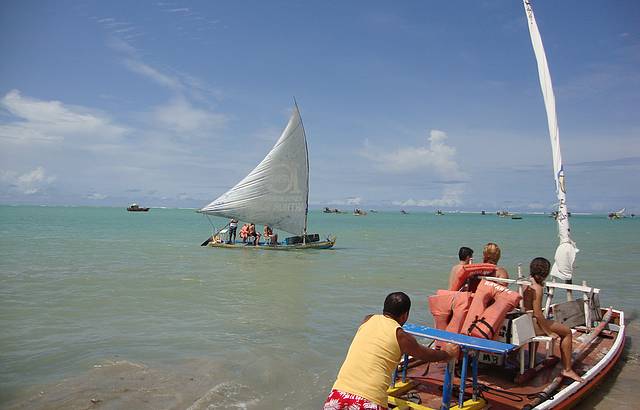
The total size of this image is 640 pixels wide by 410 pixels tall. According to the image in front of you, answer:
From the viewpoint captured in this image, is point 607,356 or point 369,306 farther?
point 369,306

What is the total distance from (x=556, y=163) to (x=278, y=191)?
23193 mm

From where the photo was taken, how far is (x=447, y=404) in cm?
487

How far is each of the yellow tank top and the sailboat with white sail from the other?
85.6 feet

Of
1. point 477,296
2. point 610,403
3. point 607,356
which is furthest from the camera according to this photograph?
point 607,356

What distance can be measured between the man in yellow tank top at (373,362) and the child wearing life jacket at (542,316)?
2.98 m

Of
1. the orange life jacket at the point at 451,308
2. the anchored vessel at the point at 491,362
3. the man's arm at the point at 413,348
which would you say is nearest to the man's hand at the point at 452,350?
the anchored vessel at the point at 491,362

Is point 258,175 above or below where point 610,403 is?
above

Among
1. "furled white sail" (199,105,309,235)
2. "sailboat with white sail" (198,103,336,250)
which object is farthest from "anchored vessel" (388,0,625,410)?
"furled white sail" (199,105,309,235)

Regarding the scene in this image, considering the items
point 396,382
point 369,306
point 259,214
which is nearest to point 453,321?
point 396,382

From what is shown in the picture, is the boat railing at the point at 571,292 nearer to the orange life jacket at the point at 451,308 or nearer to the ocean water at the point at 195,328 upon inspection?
the orange life jacket at the point at 451,308

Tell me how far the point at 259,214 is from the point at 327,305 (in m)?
17.6

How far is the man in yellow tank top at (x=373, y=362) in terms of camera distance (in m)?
3.82

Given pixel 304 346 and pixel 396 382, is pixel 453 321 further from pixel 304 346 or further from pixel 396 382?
pixel 304 346

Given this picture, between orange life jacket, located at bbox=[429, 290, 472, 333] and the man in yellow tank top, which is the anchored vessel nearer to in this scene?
orange life jacket, located at bbox=[429, 290, 472, 333]
